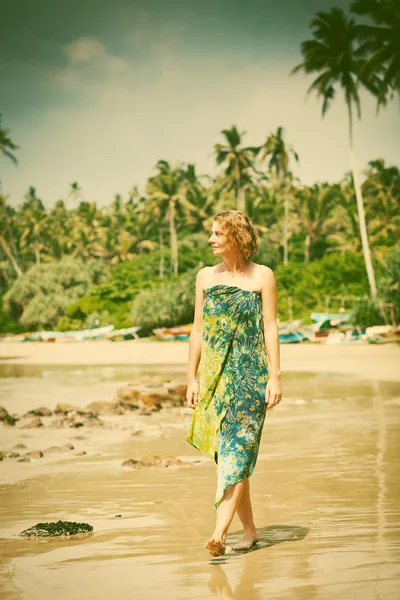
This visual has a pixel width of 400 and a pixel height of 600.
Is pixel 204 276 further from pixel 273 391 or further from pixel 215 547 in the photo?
pixel 215 547

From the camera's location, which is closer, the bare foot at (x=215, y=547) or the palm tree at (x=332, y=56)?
the bare foot at (x=215, y=547)

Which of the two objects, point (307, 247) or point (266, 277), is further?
point (307, 247)

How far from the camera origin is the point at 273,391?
4.11m

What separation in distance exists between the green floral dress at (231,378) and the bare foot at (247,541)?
1.21 feet

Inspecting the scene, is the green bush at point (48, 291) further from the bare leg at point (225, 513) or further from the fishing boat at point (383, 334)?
the bare leg at point (225, 513)

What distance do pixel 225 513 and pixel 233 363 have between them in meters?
0.67

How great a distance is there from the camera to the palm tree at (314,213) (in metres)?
53.9

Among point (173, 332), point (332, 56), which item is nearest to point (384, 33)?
point (332, 56)

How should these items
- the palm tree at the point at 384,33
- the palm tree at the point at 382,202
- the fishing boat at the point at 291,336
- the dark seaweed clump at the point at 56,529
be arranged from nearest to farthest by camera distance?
1. the dark seaweed clump at the point at 56,529
2. the palm tree at the point at 384,33
3. the fishing boat at the point at 291,336
4. the palm tree at the point at 382,202

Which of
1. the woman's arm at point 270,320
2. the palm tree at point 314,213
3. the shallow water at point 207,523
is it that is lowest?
the shallow water at point 207,523

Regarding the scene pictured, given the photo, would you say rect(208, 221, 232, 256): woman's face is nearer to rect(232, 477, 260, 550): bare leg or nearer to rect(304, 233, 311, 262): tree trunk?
rect(232, 477, 260, 550): bare leg

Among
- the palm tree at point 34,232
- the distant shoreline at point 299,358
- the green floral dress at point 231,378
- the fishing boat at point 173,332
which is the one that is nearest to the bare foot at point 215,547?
the green floral dress at point 231,378

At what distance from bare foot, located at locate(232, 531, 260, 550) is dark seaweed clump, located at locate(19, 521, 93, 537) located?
→ 0.91m

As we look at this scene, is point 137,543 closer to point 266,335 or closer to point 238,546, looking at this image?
point 238,546
